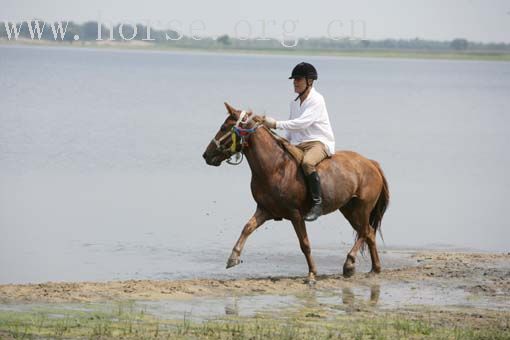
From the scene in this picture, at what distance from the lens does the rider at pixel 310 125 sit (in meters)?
14.6

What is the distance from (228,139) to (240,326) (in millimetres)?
3183

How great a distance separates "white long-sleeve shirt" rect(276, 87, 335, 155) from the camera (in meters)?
14.6

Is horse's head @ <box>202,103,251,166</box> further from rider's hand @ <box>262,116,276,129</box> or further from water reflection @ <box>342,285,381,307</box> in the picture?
water reflection @ <box>342,285,381,307</box>

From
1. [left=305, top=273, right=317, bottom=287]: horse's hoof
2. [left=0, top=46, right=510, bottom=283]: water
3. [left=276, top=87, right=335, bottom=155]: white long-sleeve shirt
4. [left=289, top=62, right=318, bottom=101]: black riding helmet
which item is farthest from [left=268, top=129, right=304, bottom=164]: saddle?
[left=0, top=46, right=510, bottom=283]: water

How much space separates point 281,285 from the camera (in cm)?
1462

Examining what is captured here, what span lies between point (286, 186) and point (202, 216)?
715cm

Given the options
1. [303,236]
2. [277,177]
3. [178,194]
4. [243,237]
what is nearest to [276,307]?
[243,237]

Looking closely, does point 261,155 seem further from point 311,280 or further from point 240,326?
point 240,326

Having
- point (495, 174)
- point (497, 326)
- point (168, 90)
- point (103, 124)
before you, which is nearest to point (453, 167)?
point (495, 174)

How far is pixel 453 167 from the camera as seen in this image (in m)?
32.0

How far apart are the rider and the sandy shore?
104 cm

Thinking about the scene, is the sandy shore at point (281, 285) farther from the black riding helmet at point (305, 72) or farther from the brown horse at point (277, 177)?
the black riding helmet at point (305, 72)

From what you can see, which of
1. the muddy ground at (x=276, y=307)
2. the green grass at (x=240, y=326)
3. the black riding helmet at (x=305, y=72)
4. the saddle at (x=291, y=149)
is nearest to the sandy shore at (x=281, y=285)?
the muddy ground at (x=276, y=307)

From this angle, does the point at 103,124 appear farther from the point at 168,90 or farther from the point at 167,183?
the point at 168,90
